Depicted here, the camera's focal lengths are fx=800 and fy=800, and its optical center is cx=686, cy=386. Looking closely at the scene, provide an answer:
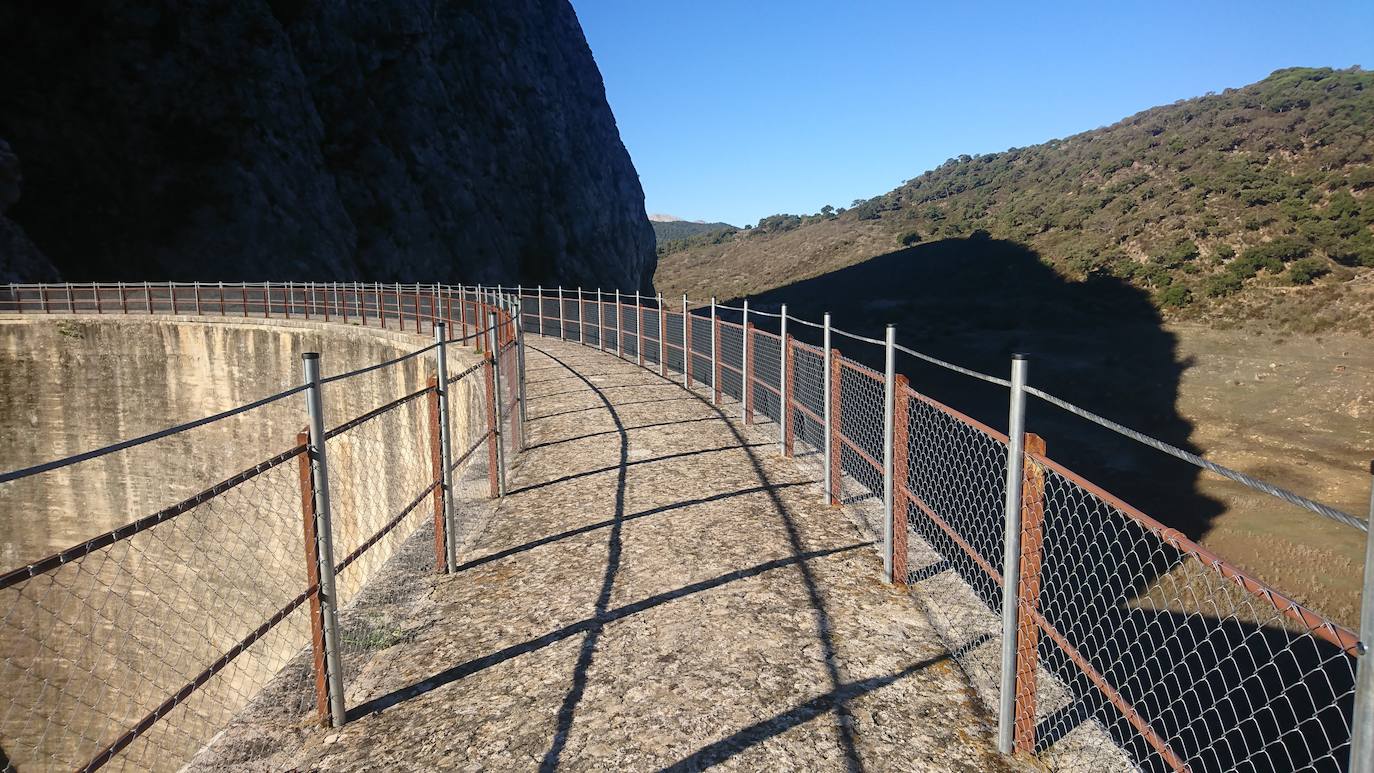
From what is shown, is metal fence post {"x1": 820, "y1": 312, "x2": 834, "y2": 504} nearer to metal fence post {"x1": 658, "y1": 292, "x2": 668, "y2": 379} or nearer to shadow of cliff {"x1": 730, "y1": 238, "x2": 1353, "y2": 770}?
shadow of cliff {"x1": 730, "y1": 238, "x2": 1353, "y2": 770}

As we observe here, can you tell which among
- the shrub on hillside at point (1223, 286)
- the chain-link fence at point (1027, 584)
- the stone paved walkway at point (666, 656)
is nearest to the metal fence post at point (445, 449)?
the stone paved walkway at point (666, 656)

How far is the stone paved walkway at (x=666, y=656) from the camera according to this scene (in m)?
3.29

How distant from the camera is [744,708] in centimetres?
355

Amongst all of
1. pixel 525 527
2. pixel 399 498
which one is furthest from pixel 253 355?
pixel 525 527

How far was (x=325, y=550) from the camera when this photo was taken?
11.3ft

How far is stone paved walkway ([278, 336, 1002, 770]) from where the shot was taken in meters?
3.29

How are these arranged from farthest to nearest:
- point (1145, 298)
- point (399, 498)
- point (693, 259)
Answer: point (693, 259) < point (1145, 298) < point (399, 498)

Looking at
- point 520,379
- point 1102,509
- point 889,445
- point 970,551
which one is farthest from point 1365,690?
point 1102,509

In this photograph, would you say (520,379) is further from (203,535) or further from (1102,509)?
(1102,509)

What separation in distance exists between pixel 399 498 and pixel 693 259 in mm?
83448

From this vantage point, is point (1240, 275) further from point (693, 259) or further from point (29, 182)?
point (693, 259)

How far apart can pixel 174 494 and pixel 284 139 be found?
2298 cm

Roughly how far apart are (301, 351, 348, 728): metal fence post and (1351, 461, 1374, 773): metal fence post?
328 cm

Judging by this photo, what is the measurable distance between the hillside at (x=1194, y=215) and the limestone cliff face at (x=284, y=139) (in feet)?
93.1
